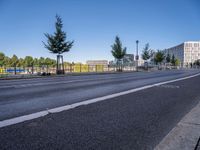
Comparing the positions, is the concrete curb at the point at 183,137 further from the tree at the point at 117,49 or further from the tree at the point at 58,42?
the tree at the point at 117,49

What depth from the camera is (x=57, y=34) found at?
27375 mm

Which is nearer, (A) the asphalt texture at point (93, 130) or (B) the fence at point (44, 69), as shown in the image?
(A) the asphalt texture at point (93, 130)

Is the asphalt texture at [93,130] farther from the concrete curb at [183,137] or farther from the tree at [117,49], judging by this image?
the tree at [117,49]

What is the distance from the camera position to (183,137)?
10.9 feet

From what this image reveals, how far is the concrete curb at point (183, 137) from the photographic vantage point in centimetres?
298

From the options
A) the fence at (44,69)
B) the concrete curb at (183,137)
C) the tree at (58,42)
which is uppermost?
the tree at (58,42)

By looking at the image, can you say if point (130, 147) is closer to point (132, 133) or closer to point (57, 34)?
point (132, 133)

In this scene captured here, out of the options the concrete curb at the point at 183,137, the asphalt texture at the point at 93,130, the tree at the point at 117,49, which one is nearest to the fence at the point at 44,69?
the tree at the point at 117,49

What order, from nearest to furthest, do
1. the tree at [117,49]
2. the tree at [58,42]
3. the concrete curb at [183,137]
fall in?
the concrete curb at [183,137]
the tree at [58,42]
the tree at [117,49]

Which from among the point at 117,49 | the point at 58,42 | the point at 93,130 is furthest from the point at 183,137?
the point at 117,49

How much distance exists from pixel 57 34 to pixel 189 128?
84.1 ft

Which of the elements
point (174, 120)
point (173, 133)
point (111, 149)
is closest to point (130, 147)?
point (111, 149)

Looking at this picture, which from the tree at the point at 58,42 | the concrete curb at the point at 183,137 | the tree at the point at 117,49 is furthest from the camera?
the tree at the point at 117,49

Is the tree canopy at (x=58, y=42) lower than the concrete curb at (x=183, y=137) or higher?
higher
